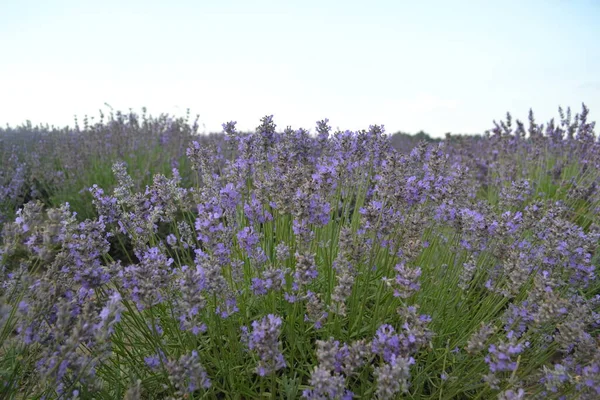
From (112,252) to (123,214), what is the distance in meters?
3.25

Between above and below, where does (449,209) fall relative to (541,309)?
above

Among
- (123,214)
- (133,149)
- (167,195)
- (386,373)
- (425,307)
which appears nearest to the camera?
(386,373)

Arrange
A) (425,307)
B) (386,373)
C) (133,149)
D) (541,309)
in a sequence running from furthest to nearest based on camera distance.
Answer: (133,149), (425,307), (541,309), (386,373)

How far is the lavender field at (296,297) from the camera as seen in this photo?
5.19 feet

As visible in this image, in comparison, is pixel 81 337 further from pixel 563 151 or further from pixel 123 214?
pixel 563 151

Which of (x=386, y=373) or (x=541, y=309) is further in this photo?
(x=541, y=309)

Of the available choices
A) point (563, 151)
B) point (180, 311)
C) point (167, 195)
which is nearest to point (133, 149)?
point (167, 195)

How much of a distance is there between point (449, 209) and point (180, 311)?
159 centimetres

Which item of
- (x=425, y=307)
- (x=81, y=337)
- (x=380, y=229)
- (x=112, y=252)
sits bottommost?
(x=112, y=252)

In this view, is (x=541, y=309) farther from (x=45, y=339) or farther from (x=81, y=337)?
(x=45, y=339)

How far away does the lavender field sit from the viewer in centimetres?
158

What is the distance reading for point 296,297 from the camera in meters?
1.89

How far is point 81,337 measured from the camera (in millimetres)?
1479

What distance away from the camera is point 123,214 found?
2146 millimetres
